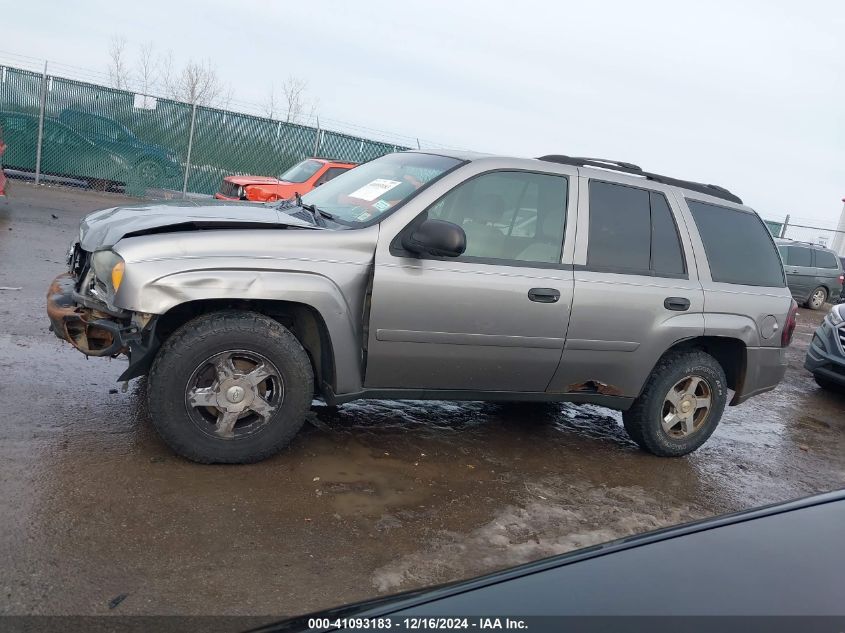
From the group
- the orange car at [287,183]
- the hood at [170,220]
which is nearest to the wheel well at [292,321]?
the hood at [170,220]

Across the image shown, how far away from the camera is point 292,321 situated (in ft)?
14.0

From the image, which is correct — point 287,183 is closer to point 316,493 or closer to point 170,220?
point 170,220

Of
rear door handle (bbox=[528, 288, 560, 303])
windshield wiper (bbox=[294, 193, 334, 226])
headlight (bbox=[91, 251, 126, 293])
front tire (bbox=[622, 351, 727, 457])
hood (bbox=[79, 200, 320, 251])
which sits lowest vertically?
front tire (bbox=[622, 351, 727, 457])

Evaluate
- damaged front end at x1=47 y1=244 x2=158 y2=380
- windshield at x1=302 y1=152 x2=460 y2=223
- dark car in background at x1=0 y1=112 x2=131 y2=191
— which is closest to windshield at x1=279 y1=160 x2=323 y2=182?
dark car in background at x1=0 y1=112 x2=131 y2=191

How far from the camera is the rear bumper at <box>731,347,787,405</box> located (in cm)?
541

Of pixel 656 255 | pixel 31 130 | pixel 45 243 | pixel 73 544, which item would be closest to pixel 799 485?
pixel 656 255

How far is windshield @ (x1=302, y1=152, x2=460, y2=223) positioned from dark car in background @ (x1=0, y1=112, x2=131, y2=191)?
13.4 m

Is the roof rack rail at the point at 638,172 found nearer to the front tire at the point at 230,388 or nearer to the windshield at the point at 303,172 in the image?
the front tire at the point at 230,388

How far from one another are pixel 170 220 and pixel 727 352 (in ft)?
13.2

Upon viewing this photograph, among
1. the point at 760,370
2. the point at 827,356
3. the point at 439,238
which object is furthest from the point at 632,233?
the point at 827,356

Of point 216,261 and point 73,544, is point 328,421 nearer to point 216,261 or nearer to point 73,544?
point 216,261

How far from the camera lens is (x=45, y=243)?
9945 mm

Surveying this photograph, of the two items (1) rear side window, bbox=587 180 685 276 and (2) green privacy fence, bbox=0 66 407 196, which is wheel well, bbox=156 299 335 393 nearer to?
(1) rear side window, bbox=587 180 685 276

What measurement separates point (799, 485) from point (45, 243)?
30.5ft
